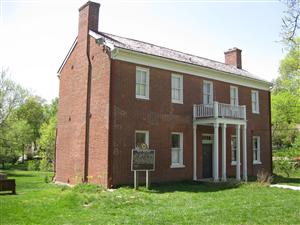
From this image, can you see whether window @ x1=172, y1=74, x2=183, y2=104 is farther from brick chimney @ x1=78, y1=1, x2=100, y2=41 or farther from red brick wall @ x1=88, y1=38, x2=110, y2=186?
brick chimney @ x1=78, y1=1, x2=100, y2=41

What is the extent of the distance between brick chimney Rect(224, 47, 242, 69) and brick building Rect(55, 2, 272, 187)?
496 centimetres

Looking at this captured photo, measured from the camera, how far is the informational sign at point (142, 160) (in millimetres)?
16938

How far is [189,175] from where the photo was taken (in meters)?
21.4

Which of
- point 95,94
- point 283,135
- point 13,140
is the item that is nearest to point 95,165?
point 95,94

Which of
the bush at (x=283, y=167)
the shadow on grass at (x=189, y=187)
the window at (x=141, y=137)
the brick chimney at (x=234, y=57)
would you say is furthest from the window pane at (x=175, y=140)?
the bush at (x=283, y=167)

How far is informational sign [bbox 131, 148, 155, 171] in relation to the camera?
667 inches

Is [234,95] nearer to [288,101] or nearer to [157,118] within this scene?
[157,118]

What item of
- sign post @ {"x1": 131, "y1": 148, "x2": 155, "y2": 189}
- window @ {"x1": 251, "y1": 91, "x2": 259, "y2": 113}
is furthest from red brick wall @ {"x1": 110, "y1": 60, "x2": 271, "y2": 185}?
window @ {"x1": 251, "y1": 91, "x2": 259, "y2": 113}

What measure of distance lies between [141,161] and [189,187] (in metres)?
3.20

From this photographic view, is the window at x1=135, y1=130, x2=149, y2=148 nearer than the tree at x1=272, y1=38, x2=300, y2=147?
Yes

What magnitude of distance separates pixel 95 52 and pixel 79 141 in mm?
5039

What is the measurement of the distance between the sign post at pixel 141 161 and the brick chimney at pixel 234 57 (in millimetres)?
15446

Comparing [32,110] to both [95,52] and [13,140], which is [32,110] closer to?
[13,140]

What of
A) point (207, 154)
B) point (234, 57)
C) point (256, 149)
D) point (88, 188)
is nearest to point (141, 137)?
point (88, 188)
